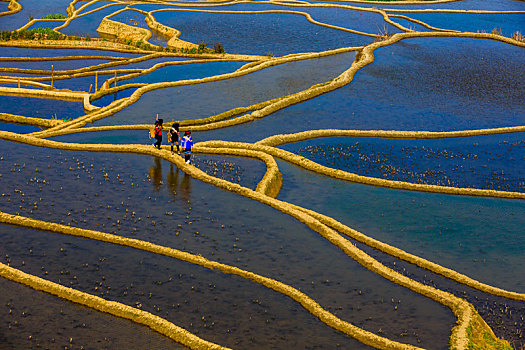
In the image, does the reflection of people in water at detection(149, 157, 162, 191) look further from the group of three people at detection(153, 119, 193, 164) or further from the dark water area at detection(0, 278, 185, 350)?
the dark water area at detection(0, 278, 185, 350)

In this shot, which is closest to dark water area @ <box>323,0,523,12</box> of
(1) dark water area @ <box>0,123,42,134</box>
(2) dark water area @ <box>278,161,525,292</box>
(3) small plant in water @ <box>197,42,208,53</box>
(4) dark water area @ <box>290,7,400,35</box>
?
(4) dark water area @ <box>290,7,400,35</box>

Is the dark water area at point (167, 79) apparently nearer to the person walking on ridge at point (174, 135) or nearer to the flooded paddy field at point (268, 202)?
the flooded paddy field at point (268, 202)

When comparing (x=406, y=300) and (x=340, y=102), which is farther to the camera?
(x=340, y=102)

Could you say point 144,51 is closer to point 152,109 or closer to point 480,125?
point 152,109

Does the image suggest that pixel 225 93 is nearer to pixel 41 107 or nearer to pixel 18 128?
pixel 41 107

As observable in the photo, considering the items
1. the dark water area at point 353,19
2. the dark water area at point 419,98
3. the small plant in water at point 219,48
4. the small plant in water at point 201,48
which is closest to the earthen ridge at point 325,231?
the dark water area at point 419,98

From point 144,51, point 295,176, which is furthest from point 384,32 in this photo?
point 295,176

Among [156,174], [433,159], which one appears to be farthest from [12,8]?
[433,159]
